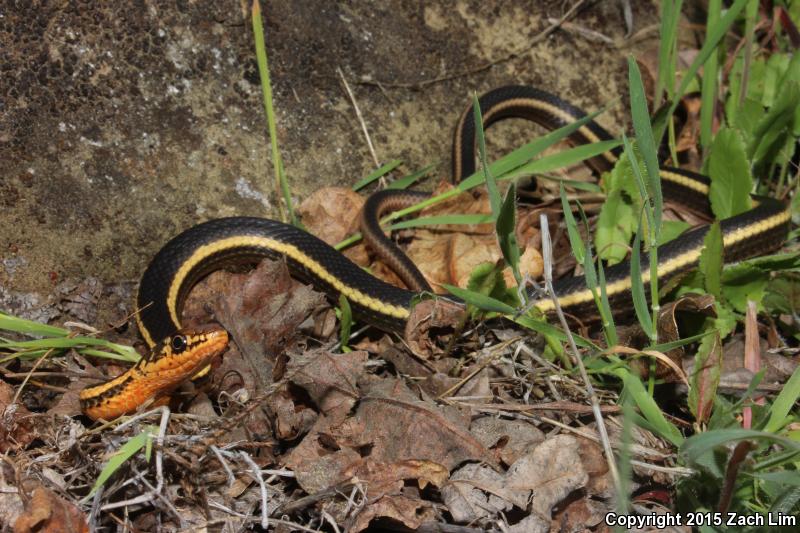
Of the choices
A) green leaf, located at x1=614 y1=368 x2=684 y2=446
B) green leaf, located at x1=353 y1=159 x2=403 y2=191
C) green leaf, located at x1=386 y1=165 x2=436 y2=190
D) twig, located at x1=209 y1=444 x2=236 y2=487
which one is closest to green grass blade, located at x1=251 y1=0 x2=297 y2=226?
green leaf, located at x1=353 y1=159 x2=403 y2=191

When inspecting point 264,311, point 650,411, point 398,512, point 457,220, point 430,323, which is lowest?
point 398,512

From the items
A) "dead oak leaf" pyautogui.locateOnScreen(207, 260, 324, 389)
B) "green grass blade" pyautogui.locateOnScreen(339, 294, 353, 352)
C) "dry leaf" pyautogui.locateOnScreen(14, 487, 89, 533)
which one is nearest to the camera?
"dry leaf" pyautogui.locateOnScreen(14, 487, 89, 533)

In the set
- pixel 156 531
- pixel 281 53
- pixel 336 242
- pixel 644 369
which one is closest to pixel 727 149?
pixel 644 369

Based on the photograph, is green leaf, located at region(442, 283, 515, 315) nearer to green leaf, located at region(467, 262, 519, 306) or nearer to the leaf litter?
green leaf, located at region(467, 262, 519, 306)

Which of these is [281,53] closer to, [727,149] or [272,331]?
[272,331]

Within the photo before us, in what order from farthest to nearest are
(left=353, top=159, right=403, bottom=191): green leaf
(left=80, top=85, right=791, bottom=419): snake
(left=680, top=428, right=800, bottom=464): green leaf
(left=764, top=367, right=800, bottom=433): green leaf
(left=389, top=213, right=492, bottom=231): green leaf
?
(left=353, top=159, right=403, bottom=191): green leaf, (left=389, top=213, right=492, bottom=231): green leaf, (left=80, top=85, right=791, bottom=419): snake, (left=764, top=367, right=800, bottom=433): green leaf, (left=680, top=428, right=800, bottom=464): green leaf

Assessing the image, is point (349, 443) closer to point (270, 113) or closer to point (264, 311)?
point (264, 311)

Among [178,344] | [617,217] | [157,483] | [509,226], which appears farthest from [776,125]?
[157,483]
